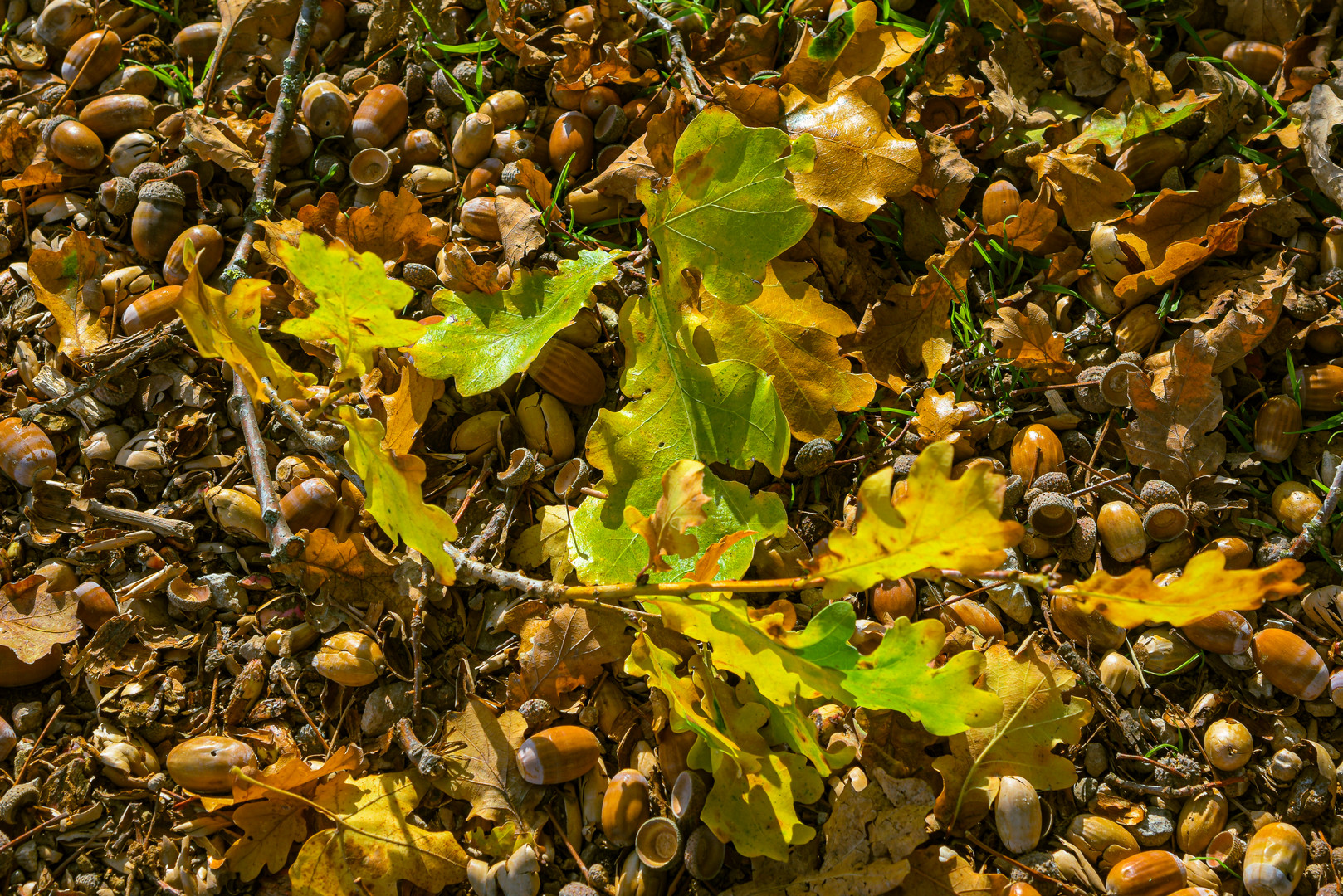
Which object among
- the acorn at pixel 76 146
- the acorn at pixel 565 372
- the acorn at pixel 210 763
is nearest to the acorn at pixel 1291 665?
the acorn at pixel 565 372

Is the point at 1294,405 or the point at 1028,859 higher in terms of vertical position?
the point at 1294,405

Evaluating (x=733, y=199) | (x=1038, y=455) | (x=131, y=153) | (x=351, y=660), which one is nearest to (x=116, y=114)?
(x=131, y=153)

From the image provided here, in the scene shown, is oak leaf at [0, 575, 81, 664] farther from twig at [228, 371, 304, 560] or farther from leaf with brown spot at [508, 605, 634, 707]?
leaf with brown spot at [508, 605, 634, 707]

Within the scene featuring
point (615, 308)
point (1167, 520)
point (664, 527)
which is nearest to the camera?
point (664, 527)

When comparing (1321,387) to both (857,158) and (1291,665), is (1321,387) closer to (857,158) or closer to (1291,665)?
(1291,665)

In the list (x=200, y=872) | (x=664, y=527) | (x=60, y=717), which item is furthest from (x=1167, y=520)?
(x=60, y=717)

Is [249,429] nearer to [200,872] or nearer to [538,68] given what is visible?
[200,872]

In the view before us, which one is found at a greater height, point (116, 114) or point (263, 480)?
point (116, 114)
